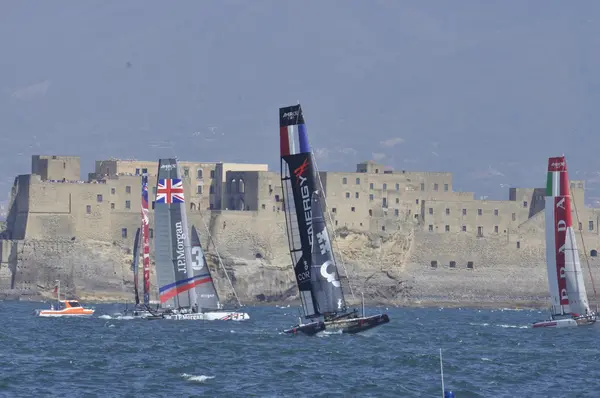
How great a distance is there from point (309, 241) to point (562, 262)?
1567cm

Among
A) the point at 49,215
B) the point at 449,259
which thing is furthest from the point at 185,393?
the point at 449,259

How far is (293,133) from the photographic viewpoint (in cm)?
5169

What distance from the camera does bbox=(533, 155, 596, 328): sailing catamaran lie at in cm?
6272

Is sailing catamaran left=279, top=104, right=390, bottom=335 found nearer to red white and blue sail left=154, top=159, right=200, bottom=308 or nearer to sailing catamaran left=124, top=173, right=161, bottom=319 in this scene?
red white and blue sail left=154, top=159, right=200, bottom=308

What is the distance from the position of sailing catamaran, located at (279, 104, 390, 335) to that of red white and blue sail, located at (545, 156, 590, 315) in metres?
14.3

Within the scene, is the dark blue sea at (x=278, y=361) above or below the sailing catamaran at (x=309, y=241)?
below

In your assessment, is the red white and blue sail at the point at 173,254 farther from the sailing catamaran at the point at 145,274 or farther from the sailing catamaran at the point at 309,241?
the sailing catamaran at the point at 309,241

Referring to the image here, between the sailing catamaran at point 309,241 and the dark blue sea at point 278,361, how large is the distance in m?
0.90

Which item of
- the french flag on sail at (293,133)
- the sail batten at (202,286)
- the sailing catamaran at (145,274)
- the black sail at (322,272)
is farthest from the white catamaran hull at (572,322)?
the french flag on sail at (293,133)

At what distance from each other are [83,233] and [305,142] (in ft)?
140

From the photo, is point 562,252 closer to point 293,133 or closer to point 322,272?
point 322,272

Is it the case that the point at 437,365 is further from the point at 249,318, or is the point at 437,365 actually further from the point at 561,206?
the point at 249,318

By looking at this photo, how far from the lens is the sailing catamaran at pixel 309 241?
51.2 m

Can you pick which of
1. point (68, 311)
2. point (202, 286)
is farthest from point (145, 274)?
point (202, 286)
